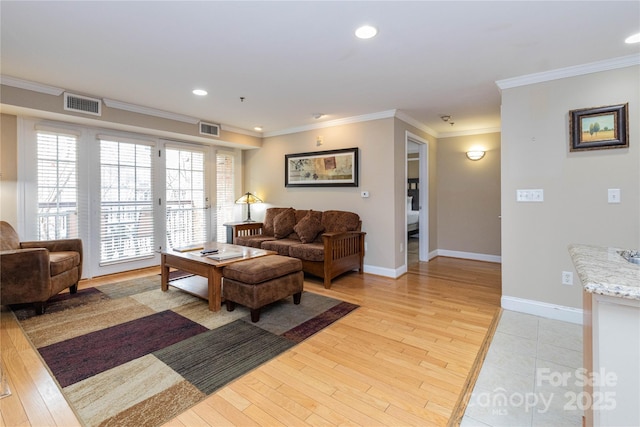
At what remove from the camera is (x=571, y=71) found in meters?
2.74

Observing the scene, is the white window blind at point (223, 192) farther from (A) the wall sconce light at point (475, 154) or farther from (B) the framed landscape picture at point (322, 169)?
(A) the wall sconce light at point (475, 154)

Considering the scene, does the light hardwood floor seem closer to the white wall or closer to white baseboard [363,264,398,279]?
the white wall

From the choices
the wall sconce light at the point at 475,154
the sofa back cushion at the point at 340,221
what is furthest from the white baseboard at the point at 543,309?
the wall sconce light at the point at 475,154

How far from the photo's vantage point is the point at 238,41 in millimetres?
2318

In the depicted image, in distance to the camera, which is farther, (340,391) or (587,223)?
(587,223)

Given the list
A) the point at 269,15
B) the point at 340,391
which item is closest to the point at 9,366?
the point at 340,391

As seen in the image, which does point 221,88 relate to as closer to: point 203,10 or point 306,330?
point 203,10

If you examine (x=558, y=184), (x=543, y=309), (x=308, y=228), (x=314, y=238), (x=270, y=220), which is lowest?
(x=543, y=309)

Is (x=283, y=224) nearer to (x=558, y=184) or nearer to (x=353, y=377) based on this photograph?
(x=353, y=377)

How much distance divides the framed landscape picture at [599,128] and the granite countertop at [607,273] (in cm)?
176

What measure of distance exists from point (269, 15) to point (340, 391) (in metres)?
2.45

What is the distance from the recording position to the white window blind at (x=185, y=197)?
495 cm

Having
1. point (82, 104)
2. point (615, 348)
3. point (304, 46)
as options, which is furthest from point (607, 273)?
point (82, 104)

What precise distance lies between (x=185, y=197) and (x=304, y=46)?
12.1 ft
